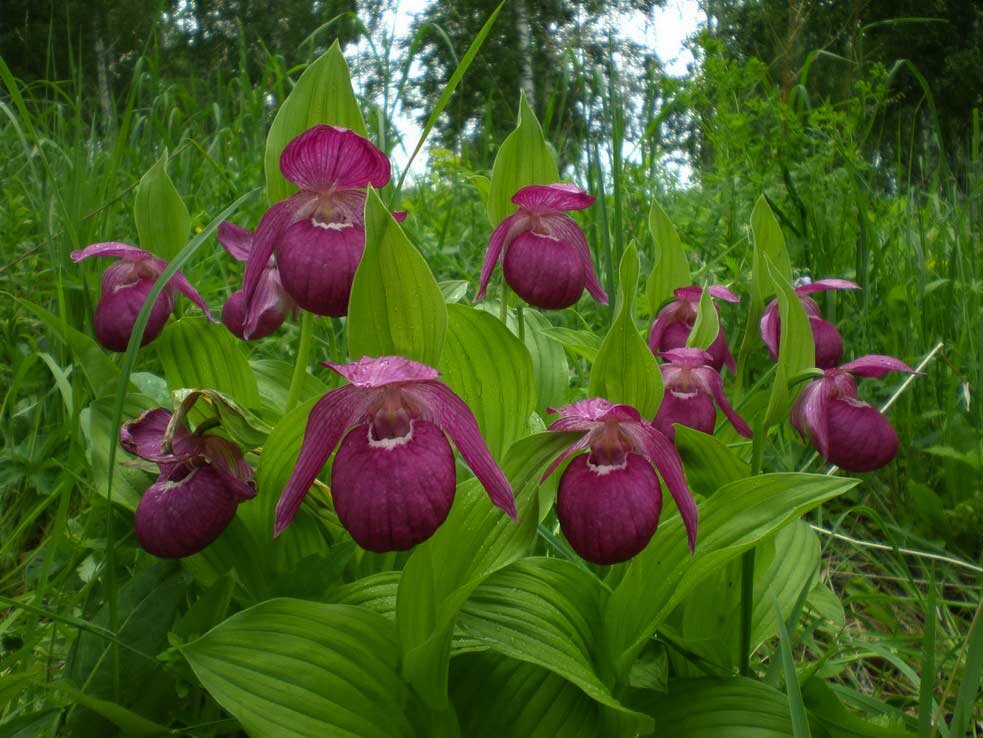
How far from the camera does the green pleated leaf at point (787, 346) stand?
108cm

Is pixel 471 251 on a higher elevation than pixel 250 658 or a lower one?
higher

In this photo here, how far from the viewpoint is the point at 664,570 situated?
1.02m

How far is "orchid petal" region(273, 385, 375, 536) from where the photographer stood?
0.87m

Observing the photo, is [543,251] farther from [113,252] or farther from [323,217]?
[113,252]

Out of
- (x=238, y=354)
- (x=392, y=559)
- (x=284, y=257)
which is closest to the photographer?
(x=284, y=257)

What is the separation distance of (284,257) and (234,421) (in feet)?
0.75

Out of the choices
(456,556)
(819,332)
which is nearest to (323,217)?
(456,556)

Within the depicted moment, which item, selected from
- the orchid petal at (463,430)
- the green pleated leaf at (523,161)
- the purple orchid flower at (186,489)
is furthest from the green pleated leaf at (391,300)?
the green pleated leaf at (523,161)

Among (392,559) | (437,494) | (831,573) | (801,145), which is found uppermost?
(801,145)

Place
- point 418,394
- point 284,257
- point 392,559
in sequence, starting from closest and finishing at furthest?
point 418,394, point 284,257, point 392,559

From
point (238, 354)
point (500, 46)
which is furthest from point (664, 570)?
point (500, 46)

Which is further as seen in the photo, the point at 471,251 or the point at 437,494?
the point at 471,251

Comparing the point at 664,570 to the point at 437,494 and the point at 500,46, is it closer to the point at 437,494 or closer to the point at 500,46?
the point at 437,494

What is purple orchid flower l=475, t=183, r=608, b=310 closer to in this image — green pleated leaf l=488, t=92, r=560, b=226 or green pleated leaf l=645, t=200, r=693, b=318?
green pleated leaf l=488, t=92, r=560, b=226
